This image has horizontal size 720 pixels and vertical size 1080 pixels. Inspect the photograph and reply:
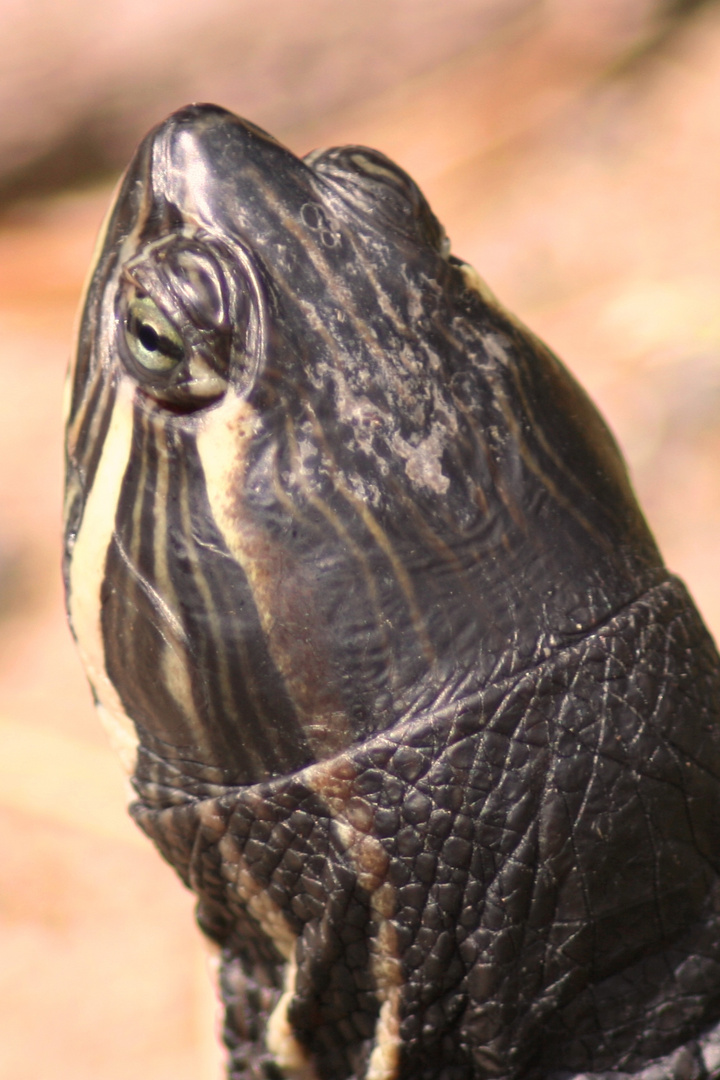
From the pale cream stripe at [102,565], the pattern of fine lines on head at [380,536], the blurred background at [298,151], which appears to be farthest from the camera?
the blurred background at [298,151]

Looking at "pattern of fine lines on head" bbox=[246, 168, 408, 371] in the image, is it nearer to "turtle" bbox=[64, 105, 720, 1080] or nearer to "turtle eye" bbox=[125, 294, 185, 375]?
"turtle" bbox=[64, 105, 720, 1080]

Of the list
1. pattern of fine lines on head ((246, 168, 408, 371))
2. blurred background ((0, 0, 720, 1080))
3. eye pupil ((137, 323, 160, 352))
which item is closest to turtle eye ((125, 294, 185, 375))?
eye pupil ((137, 323, 160, 352))

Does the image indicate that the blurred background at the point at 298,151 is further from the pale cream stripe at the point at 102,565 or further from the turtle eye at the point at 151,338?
the turtle eye at the point at 151,338

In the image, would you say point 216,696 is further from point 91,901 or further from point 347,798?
point 91,901

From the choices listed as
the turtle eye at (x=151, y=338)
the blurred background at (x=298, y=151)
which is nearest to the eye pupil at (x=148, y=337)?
the turtle eye at (x=151, y=338)

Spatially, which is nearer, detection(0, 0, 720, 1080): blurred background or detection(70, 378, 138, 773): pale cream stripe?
detection(70, 378, 138, 773): pale cream stripe

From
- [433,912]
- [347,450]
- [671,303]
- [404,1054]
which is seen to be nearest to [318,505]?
[347,450]

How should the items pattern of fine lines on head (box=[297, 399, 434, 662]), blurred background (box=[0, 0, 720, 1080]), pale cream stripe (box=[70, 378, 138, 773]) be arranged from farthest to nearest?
1. blurred background (box=[0, 0, 720, 1080])
2. pale cream stripe (box=[70, 378, 138, 773])
3. pattern of fine lines on head (box=[297, 399, 434, 662])

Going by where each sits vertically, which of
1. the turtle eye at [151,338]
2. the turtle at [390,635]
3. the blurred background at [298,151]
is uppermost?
the blurred background at [298,151]

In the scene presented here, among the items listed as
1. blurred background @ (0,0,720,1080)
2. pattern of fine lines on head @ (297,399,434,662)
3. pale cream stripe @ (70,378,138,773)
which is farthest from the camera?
blurred background @ (0,0,720,1080)
